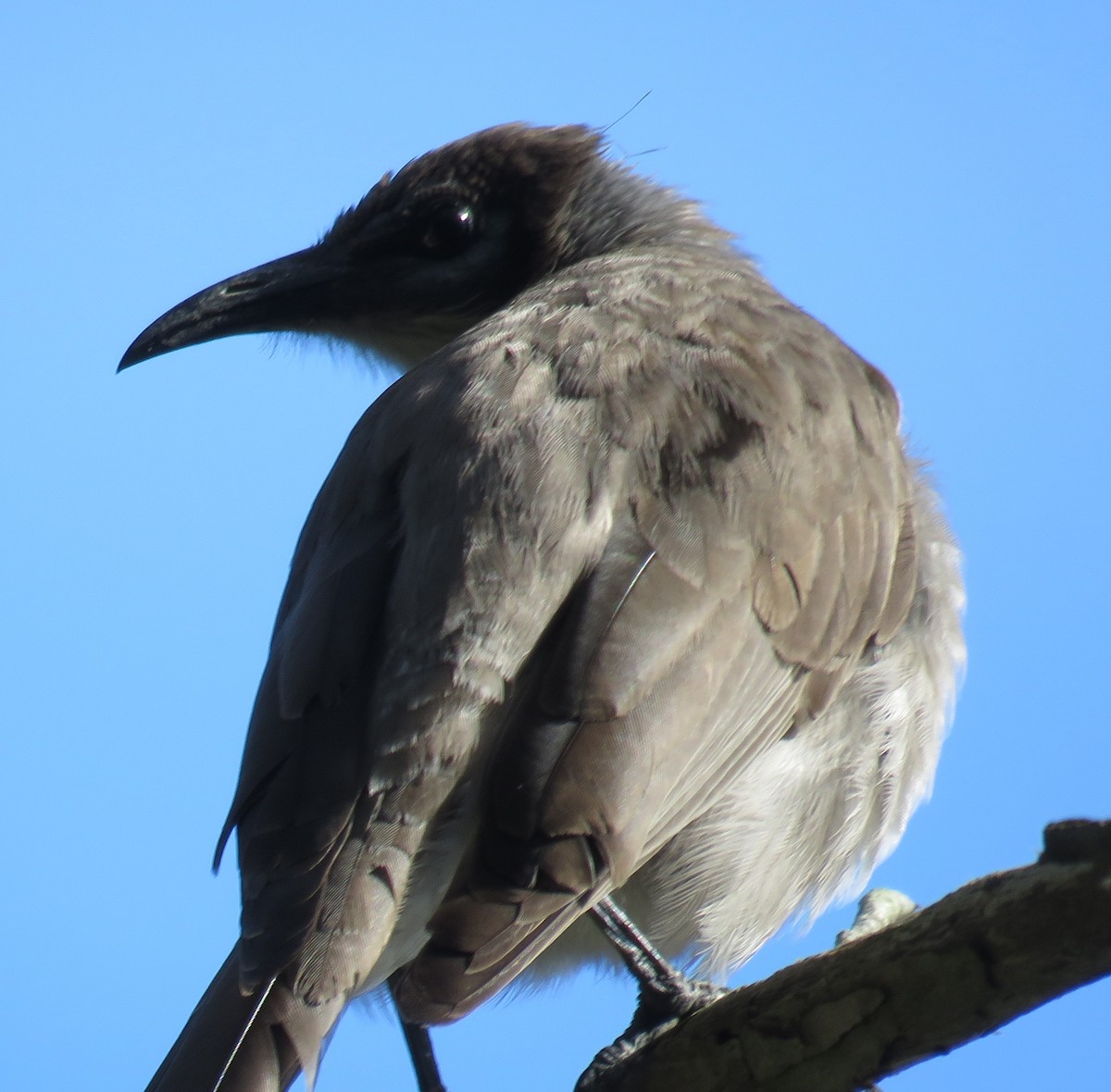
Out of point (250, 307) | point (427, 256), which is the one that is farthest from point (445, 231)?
point (250, 307)

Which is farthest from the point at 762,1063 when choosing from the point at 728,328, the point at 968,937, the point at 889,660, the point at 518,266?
the point at 518,266

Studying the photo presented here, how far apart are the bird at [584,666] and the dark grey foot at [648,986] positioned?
0.20ft

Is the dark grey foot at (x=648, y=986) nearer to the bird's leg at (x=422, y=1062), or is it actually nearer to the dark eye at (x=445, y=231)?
the bird's leg at (x=422, y=1062)

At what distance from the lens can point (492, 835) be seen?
3.19 m

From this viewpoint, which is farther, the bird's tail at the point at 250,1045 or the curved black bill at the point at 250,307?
the curved black bill at the point at 250,307

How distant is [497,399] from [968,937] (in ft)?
5.83

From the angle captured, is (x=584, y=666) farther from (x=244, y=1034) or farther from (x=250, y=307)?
(x=250, y=307)

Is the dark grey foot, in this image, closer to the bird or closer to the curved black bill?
the bird

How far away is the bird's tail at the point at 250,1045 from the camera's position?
3.03 m

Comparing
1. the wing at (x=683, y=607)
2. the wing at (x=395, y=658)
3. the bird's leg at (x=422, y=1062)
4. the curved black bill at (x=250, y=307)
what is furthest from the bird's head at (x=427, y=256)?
the bird's leg at (x=422, y=1062)

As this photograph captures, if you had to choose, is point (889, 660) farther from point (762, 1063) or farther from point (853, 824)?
point (762, 1063)

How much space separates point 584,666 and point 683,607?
0.33 meters

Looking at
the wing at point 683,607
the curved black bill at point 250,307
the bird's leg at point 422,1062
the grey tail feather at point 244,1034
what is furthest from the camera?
the curved black bill at point 250,307

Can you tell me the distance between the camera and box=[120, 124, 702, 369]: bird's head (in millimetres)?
5957
